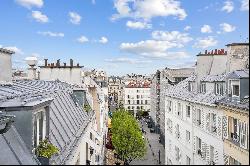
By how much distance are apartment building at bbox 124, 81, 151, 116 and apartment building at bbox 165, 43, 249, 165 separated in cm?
9582

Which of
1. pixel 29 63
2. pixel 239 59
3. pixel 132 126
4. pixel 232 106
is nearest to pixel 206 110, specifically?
pixel 239 59

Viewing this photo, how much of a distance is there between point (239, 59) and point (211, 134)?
6289 mm

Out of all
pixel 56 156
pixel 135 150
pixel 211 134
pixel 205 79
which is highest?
pixel 205 79

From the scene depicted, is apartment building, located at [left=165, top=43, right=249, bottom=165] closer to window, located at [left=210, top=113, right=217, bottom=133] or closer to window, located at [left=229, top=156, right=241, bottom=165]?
window, located at [left=210, top=113, right=217, bottom=133]

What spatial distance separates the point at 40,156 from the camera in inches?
436

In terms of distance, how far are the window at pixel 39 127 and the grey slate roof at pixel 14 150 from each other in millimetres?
622

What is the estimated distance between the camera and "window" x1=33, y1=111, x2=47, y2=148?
1169 cm

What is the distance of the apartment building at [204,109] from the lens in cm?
2623

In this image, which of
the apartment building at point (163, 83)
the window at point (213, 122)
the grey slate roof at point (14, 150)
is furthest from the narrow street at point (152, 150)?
the grey slate roof at point (14, 150)

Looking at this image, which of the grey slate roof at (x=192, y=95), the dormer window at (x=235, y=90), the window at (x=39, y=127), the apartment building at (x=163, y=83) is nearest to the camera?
the window at (x=39, y=127)

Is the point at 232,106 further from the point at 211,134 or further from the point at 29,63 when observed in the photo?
the point at 29,63

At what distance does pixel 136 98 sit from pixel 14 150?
131 meters

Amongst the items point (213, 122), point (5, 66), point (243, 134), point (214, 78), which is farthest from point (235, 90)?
point (5, 66)

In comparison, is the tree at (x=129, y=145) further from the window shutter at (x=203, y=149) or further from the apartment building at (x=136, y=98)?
the apartment building at (x=136, y=98)
